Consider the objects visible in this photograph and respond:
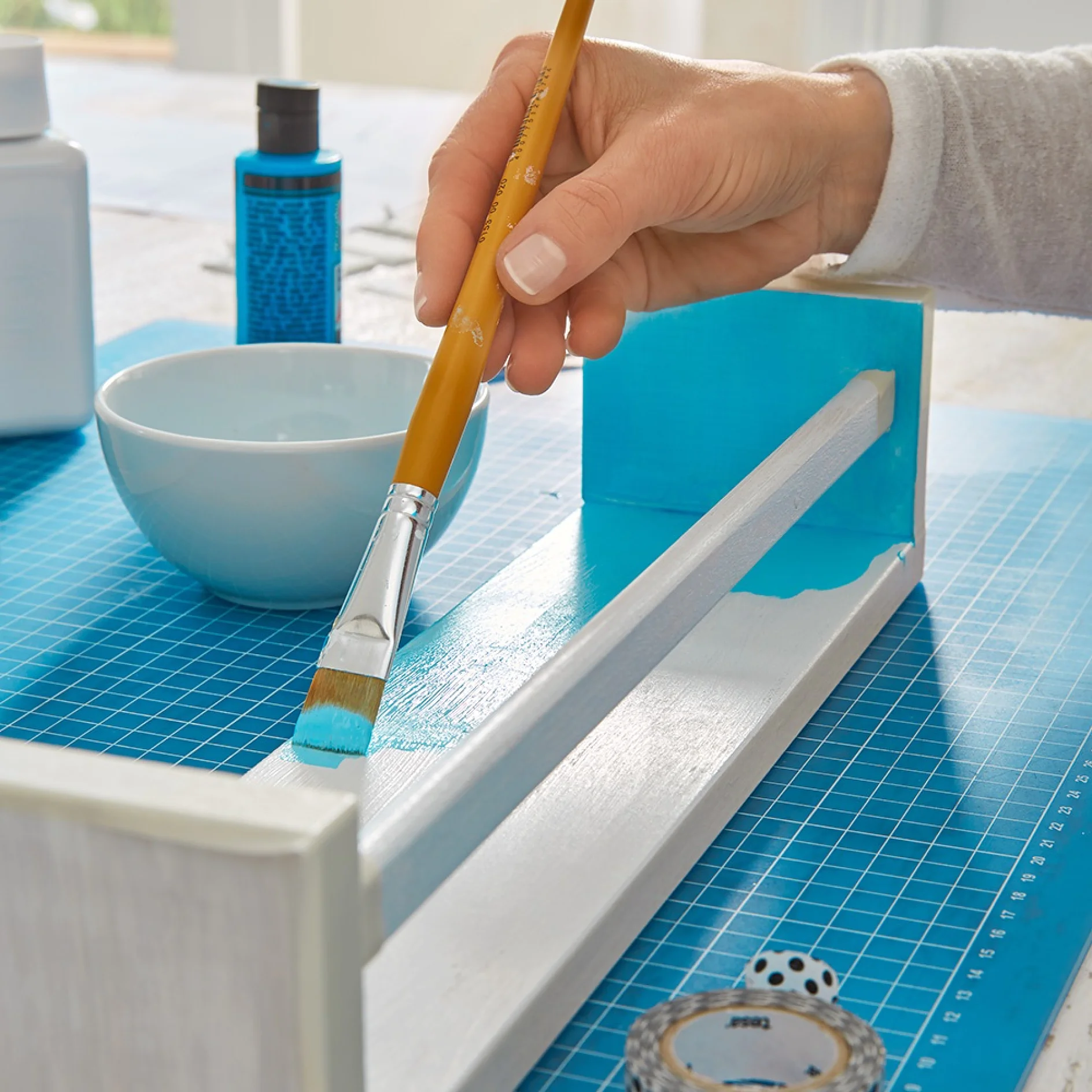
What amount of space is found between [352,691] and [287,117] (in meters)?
0.42

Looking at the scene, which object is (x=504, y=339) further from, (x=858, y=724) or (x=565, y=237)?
(x=858, y=724)

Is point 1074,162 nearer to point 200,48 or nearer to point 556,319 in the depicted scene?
point 556,319

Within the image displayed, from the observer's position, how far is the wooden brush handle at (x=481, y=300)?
518 mm

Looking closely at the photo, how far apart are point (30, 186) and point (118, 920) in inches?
22.8

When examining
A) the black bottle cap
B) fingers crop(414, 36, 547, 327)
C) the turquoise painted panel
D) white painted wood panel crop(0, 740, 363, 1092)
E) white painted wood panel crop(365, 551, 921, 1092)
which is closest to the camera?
white painted wood panel crop(0, 740, 363, 1092)

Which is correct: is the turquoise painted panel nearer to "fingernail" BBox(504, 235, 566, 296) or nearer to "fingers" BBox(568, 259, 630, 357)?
"fingers" BBox(568, 259, 630, 357)

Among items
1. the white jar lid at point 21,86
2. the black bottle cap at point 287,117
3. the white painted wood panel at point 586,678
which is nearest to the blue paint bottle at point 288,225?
the black bottle cap at point 287,117

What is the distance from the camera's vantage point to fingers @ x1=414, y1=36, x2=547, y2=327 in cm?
59

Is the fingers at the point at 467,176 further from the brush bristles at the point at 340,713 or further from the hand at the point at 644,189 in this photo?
the brush bristles at the point at 340,713

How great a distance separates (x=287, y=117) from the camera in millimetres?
810

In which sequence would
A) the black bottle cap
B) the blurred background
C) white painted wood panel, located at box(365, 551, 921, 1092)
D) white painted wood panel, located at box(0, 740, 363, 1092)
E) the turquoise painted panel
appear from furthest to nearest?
the blurred background
the black bottle cap
the turquoise painted panel
white painted wood panel, located at box(365, 551, 921, 1092)
white painted wood panel, located at box(0, 740, 363, 1092)

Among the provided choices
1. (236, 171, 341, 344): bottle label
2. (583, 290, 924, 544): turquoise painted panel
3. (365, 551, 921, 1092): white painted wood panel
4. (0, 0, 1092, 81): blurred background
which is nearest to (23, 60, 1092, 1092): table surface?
(236, 171, 341, 344): bottle label

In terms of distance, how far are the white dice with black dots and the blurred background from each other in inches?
69.6

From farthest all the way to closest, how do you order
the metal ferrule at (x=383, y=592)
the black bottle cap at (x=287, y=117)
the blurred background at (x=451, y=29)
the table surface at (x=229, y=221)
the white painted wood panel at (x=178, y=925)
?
the blurred background at (x=451, y=29), the table surface at (x=229, y=221), the black bottle cap at (x=287, y=117), the metal ferrule at (x=383, y=592), the white painted wood panel at (x=178, y=925)
